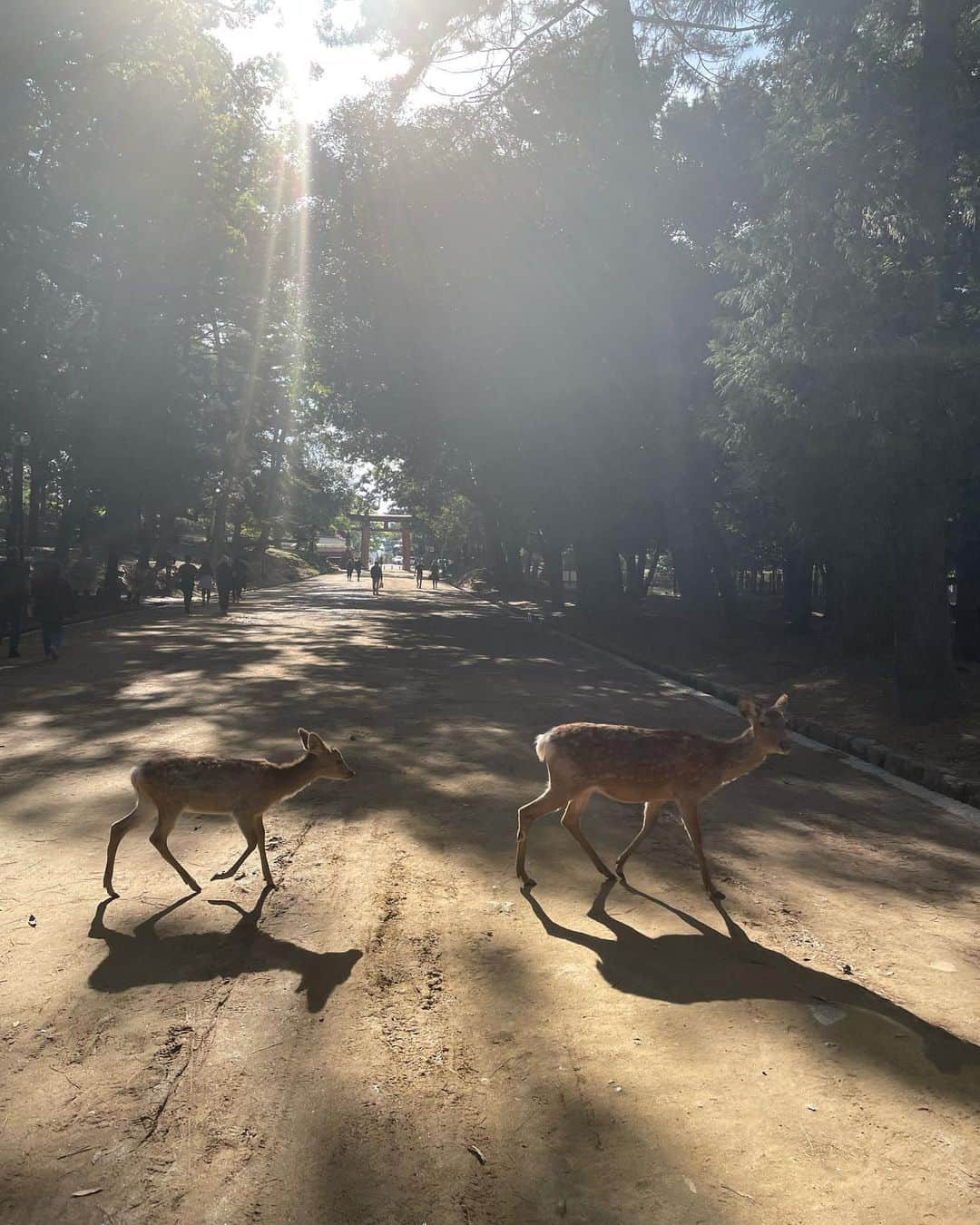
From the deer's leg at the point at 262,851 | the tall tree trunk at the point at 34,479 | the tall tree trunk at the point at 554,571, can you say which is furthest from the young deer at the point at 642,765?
the tall tree trunk at the point at 554,571

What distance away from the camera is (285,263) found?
32.0 m

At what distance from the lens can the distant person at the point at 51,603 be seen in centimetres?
1731

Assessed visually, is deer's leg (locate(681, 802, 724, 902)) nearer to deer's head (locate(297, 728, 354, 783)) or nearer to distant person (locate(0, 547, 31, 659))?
deer's head (locate(297, 728, 354, 783))

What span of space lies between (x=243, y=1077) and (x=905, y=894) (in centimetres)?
426

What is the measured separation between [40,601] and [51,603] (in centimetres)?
20

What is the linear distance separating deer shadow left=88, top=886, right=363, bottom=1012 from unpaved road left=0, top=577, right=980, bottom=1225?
0.02m

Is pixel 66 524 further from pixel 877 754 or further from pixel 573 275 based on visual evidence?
pixel 877 754

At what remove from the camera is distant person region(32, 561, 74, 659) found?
17312mm

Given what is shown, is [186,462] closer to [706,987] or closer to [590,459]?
[590,459]

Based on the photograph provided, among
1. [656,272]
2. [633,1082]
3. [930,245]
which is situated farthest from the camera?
[656,272]

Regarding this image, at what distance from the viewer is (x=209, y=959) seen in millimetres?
4723

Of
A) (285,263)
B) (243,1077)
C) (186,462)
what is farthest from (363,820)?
(285,263)

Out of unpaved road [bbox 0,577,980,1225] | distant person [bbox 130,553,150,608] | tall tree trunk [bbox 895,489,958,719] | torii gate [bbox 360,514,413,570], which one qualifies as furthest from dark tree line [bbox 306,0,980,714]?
torii gate [bbox 360,514,413,570]

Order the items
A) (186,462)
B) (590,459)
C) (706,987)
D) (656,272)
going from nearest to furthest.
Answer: (706,987), (656,272), (590,459), (186,462)
